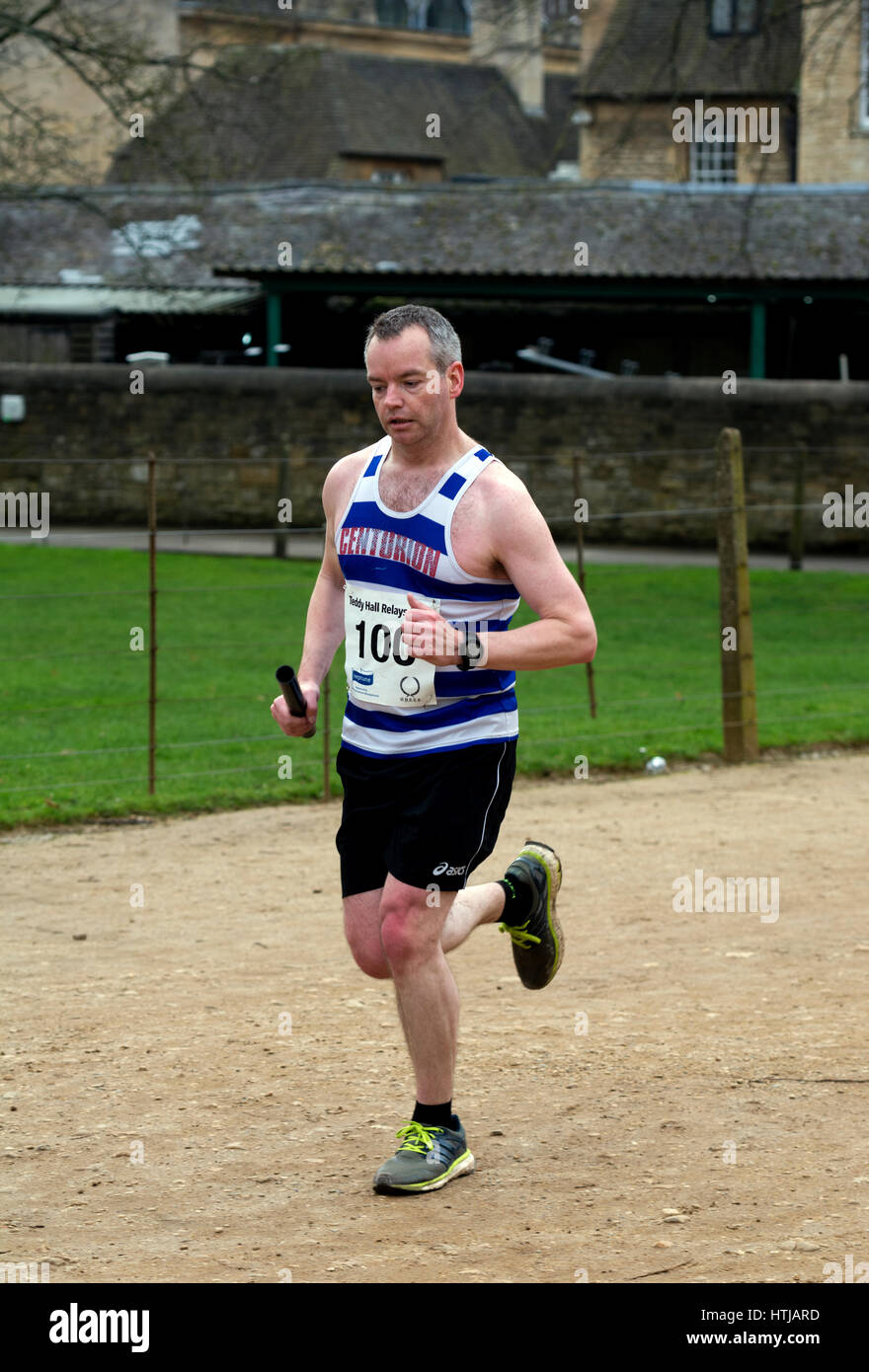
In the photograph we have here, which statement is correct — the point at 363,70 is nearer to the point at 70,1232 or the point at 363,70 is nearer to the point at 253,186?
the point at 253,186

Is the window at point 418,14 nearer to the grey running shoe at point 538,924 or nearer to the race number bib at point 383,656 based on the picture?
the grey running shoe at point 538,924

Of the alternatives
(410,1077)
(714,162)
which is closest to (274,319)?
(714,162)

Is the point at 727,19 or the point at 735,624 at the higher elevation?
the point at 727,19

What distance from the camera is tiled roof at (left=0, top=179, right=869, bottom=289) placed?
2781 cm

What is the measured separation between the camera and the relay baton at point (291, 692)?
450 cm

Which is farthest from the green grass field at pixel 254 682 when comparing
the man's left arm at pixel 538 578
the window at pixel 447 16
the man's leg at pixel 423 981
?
the window at pixel 447 16

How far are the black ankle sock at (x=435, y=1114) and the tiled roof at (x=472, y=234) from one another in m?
22.1

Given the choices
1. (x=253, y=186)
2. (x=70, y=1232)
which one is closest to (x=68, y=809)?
(x=70, y=1232)

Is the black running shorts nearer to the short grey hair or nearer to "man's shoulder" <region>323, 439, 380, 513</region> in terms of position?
"man's shoulder" <region>323, 439, 380, 513</region>

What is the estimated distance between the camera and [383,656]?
177 inches

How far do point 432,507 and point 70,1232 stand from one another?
1921 mm

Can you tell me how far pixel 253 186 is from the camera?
34.1m

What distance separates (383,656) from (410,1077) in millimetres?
1577

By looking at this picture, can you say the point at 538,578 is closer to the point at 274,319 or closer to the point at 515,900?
the point at 515,900
